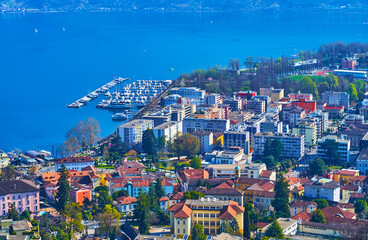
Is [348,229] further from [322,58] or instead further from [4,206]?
[322,58]

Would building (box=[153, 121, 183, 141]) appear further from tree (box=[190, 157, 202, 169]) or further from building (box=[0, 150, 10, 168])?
building (box=[0, 150, 10, 168])

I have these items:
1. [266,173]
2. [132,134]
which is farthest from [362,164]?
[132,134]

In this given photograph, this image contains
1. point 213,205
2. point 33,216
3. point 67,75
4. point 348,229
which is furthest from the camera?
point 67,75

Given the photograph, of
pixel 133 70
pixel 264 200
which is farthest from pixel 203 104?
pixel 133 70

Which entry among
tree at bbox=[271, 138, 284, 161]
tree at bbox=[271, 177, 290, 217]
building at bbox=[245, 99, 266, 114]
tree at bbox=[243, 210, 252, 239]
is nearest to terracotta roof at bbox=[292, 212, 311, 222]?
tree at bbox=[271, 177, 290, 217]

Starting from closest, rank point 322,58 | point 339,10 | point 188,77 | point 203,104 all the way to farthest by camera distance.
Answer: point 203,104
point 188,77
point 322,58
point 339,10

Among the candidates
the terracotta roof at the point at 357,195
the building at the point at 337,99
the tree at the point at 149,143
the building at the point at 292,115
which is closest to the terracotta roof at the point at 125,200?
the tree at the point at 149,143

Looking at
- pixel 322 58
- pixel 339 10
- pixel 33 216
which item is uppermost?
pixel 339 10

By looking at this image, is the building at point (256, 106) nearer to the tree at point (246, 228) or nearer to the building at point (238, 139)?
the building at point (238, 139)
